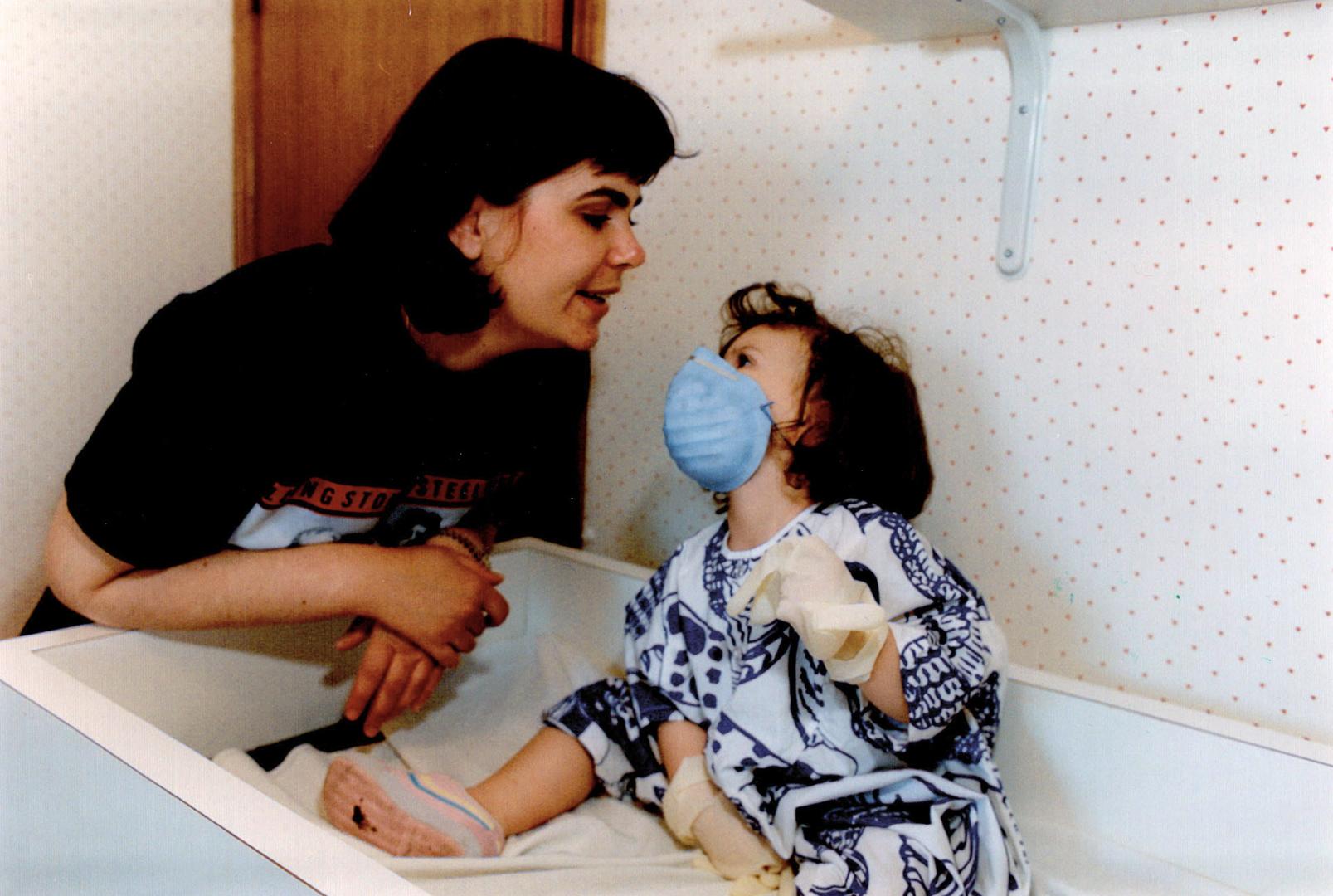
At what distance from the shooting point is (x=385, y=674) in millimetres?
981

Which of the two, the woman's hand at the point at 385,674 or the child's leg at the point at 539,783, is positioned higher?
the woman's hand at the point at 385,674

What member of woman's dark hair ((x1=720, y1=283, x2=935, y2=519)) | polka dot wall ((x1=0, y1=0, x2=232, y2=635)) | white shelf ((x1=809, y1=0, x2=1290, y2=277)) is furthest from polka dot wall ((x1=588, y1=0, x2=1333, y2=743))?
polka dot wall ((x1=0, y1=0, x2=232, y2=635))

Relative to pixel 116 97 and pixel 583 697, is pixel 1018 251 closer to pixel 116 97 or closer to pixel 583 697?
pixel 583 697

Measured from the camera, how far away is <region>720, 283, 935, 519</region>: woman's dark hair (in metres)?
0.88

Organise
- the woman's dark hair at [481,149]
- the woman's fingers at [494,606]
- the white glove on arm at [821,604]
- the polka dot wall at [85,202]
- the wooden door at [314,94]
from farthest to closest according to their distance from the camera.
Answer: the wooden door at [314,94] < the polka dot wall at [85,202] < the woman's fingers at [494,606] < the woman's dark hair at [481,149] < the white glove on arm at [821,604]

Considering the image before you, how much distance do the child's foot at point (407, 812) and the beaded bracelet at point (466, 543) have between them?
272mm

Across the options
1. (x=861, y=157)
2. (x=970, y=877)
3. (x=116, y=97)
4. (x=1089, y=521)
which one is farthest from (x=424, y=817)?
(x=116, y=97)

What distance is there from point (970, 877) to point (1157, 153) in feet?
2.03

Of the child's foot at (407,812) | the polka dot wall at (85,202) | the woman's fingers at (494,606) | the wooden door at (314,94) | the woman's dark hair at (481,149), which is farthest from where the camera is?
the wooden door at (314,94)

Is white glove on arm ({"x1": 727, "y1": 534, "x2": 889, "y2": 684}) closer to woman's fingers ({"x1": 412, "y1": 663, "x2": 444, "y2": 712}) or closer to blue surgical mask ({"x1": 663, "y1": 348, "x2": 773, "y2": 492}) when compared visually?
blue surgical mask ({"x1": 663, "y1": 348, "x2": 773, "y2": 492})

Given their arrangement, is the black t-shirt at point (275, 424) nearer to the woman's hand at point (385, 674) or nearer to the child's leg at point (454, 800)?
the woman's hand at point (385, 674)

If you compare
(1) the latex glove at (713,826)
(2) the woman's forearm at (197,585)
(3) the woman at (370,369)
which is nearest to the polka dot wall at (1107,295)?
(3) the woman at (370,369)

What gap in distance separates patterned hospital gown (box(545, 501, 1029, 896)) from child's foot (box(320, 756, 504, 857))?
168mm

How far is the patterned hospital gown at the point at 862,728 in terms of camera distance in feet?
2.46
